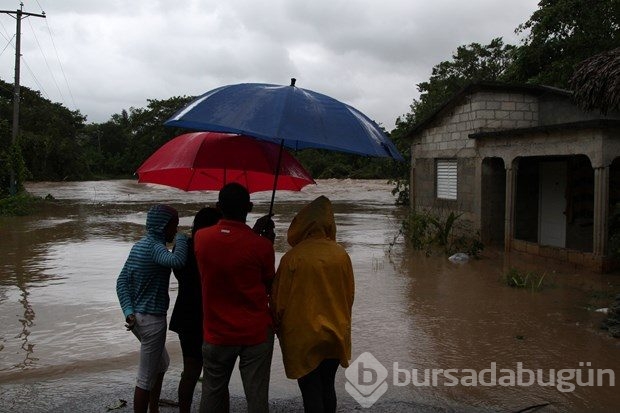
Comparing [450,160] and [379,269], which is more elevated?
[450,160]

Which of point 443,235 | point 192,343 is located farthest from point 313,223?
point 443,235

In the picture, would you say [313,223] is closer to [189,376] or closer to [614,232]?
[189,376]

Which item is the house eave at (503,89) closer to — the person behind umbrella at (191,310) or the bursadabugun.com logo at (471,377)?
the bursadabugun.com logo at (471,377)

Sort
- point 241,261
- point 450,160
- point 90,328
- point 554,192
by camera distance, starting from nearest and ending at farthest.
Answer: point 241,261, point 90,328, point 554,192, point 450,160

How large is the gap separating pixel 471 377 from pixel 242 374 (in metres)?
2.84

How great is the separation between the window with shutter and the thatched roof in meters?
5.24

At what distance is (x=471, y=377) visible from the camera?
5.28 m

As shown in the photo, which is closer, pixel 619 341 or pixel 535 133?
pixel 619 341

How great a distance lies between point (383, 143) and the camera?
4023mm

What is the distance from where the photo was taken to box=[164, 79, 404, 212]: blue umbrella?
11.5ft

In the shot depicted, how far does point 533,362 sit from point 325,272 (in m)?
3.51

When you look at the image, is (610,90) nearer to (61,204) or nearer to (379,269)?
(379,269)

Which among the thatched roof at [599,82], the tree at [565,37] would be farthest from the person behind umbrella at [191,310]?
the tree at [565,37]

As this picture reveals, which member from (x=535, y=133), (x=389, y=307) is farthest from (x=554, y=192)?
(x=389, y=307)
